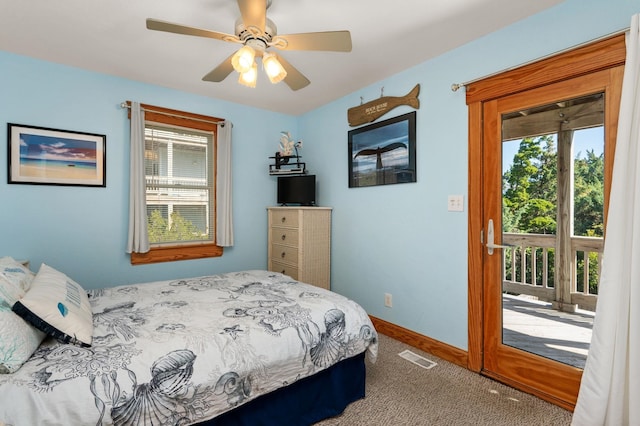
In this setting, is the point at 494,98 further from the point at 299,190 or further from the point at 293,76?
the point at 299,190

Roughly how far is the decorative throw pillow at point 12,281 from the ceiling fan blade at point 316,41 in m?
1.78

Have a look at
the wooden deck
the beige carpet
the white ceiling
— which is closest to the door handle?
the wooden deck

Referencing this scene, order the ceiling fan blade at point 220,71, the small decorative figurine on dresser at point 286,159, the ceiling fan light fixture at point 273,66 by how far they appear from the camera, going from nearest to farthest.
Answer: the ceiling fan light fixture at point 273,66 < the ceiling fan blade at point 220,71 < the small decorative figurine on dresser at point 286,159

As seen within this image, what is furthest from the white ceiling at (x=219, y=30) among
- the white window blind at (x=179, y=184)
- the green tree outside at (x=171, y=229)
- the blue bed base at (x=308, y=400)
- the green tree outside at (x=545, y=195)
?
the blue bed base at (x=308, y=400)

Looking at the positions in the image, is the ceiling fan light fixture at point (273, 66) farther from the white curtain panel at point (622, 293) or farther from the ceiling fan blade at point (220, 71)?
the white curtain panel at point (622, 293)

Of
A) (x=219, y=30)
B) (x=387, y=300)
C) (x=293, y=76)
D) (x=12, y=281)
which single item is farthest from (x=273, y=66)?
(x=387, y=300)

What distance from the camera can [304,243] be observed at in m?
3.47

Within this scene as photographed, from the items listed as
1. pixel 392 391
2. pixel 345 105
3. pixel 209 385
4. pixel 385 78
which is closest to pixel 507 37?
pixel 385 78

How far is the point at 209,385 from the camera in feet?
4.46

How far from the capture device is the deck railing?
1.89 metres

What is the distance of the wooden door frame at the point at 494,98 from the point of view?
5.76 feet

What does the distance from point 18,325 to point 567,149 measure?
298 cm

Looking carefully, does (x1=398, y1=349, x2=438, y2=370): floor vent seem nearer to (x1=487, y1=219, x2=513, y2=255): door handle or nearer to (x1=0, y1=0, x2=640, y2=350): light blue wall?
(x1=0, y1=0, x2=640, y2=350): light blue wall

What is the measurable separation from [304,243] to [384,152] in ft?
4.19
